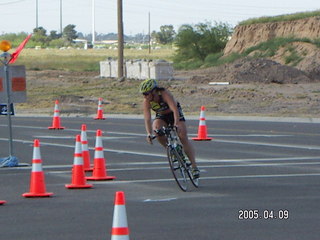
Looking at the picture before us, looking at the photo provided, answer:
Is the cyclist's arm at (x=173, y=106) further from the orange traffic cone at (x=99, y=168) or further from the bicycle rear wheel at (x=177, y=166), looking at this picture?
the orange traffic cone at (x=99, y=168)

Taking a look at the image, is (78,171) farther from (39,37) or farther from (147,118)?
(39,37)

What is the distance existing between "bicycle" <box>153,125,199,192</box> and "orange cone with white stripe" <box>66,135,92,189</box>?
49.1 inches

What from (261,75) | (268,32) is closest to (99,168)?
(261,75)

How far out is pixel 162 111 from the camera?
42.7 feet

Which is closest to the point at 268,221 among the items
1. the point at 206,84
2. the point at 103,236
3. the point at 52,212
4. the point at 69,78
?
the point at 103,236

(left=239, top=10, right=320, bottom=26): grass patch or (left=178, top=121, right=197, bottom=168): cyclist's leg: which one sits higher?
(left=239, top=10, right=320, bottom=26): grass patch

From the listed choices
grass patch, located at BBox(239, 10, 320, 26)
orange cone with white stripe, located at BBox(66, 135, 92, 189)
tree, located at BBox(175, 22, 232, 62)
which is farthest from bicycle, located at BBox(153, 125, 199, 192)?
tree, located at BBox(175, 22, 232, 62)

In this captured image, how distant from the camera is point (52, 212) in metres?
10.9

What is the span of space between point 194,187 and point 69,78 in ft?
140

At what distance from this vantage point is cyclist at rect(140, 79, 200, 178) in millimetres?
12625

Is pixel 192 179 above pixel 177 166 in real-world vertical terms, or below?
below

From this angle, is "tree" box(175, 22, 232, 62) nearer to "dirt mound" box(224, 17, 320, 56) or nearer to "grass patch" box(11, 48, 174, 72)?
"dirt mound" box(224, 17, 320, 56)

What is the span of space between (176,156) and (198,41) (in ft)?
207

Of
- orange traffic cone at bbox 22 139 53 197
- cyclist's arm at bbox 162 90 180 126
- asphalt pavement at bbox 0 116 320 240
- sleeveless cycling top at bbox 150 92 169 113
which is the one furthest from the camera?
sleeveless cycling top at bbox 150 92 169 113
